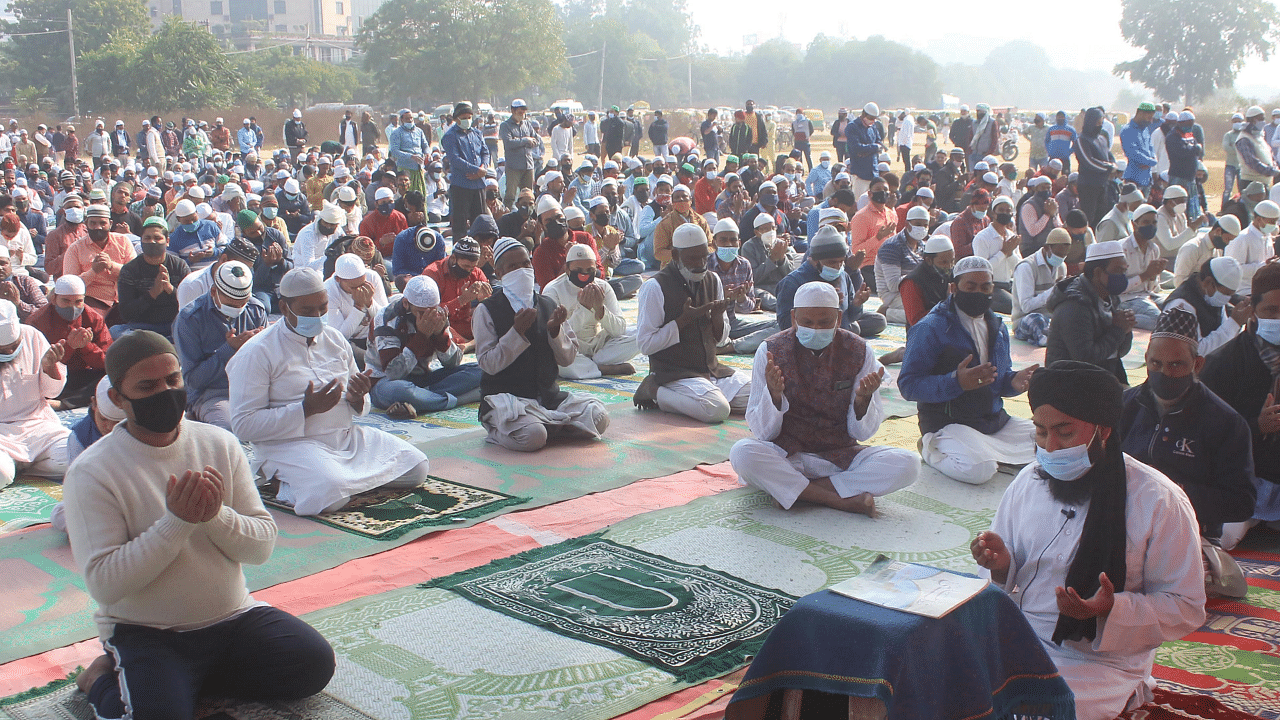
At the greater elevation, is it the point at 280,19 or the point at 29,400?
the point at 280,19

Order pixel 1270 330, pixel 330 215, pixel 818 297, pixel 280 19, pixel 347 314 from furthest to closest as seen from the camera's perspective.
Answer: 1. pixel 280 19
2. pixel 330 215
3. pixel 347 314
4. pixel 818 297
5. pixel 1270 330

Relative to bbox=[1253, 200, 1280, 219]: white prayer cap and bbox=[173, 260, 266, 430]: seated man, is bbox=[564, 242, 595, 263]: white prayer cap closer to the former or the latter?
bbox=[173, 260, 266, 430]: seated man

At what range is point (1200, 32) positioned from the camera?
47406mm

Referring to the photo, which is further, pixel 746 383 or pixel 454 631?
pixel 746 383

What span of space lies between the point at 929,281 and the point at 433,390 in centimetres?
292

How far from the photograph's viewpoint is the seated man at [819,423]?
450 centimetres

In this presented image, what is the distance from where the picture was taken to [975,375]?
15.2ft

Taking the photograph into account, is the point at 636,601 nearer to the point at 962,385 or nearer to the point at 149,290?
the point at 962,385

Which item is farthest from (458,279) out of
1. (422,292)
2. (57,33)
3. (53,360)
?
(57,33)

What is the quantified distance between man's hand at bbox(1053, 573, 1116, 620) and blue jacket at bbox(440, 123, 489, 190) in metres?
9.40

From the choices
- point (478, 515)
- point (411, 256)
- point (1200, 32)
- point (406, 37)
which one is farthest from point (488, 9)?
point (478, 515)

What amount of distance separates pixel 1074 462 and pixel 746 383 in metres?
3.64

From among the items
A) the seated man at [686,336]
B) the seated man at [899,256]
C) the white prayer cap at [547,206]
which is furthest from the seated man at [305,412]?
the seated man at [899,256]

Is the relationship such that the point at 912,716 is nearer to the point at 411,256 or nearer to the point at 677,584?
the point at 677,584
